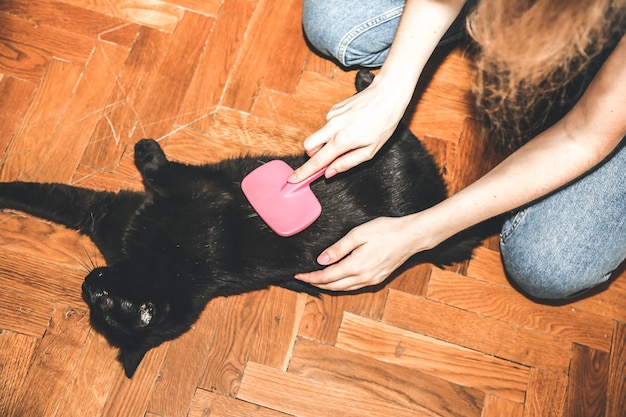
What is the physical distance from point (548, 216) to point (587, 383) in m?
0.52

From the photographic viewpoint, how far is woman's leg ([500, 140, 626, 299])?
3.61 ft

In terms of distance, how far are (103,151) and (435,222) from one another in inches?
36.9

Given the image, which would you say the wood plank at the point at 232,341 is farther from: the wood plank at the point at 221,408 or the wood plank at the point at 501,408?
the wood plank at the point at 501,408

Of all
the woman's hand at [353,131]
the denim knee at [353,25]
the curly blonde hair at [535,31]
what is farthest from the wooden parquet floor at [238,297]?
the curly blonde hair at [535,31]

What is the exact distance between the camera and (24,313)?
1.24 m

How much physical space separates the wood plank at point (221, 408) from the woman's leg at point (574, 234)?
764 mm

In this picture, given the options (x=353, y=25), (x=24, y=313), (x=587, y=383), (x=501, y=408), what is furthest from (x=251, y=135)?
(x=587, y=383)

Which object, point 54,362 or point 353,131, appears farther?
point 54,362

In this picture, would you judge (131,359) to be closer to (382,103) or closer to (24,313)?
(24,313)

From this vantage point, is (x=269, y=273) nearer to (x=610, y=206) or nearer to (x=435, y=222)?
(x=435, y=222)

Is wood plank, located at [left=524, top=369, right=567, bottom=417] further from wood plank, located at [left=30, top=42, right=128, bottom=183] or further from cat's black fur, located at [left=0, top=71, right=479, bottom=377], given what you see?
wood plank, located at [left=30, top=42, right=128, bottom=183]

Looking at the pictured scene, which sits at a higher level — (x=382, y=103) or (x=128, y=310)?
(x=382, y=103)

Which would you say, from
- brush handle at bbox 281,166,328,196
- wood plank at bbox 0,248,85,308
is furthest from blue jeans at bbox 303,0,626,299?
wood plank at bbox 0,248,85,308

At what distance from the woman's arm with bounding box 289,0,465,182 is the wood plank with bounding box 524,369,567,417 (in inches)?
32.4
